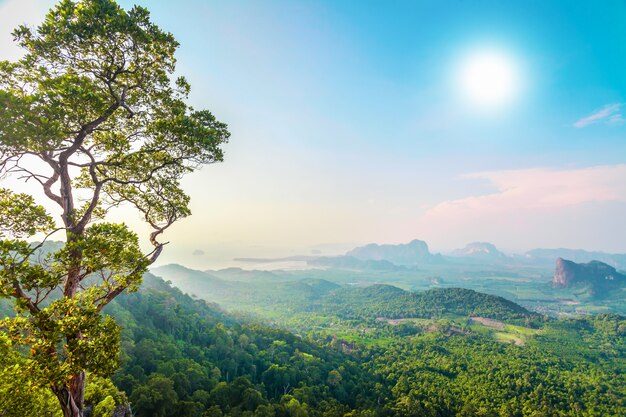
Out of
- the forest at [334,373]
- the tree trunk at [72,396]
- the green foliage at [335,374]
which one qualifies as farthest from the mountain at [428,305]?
the tree trunk at [72,396]

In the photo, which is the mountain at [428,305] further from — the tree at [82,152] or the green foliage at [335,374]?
the tree at [82,152]

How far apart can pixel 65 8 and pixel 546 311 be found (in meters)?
221

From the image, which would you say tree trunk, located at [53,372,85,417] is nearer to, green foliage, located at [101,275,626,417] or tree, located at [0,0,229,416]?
tree, located at [0,0,229,416]

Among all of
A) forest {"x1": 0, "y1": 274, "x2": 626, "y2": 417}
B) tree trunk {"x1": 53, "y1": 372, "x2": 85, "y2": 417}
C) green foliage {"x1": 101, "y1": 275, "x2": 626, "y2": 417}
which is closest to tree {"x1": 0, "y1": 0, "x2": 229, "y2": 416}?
tree trunk {"x1": 53, "y1": 372, "x2": 85, "y2": 417}

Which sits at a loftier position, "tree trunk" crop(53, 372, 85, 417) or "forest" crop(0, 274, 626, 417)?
"tree trunk" crop(53, 372, 85, 417)

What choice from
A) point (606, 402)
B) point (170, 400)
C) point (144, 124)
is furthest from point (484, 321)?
point (144, 124)

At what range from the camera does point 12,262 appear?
16.9 feet

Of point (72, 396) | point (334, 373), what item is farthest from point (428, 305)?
point (72, 396)

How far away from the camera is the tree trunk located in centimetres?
596

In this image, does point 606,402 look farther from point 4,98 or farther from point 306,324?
point 306,324

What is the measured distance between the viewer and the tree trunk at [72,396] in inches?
235

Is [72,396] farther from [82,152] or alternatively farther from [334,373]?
[334,373]

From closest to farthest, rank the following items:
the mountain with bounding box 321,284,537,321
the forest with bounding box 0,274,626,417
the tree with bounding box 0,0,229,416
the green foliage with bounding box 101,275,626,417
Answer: the tree with bounding box 0,0,229,416
the forest with bounding box 0,274,626,417
the green foliage with bounding box 101,275,626,417
the mountain with bounding box 321,284,537,321

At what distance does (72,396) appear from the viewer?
6246 millimetres
